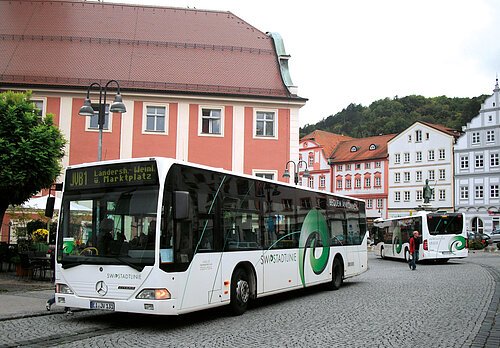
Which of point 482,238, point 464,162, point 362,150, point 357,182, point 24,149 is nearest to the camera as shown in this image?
point 24,149

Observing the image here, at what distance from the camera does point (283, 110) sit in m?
34.7

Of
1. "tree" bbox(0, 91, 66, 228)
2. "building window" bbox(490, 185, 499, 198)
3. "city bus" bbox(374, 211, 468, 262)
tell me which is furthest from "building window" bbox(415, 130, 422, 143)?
"tree" bbox(0, 91, 66, 228)

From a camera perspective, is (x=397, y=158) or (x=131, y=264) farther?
(x=397, y=158)

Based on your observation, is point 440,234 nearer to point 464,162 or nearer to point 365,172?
point 464,162

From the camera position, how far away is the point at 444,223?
96.8 ft

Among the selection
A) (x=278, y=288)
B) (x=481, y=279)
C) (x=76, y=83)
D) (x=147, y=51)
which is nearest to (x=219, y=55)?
(x=147, y=51)

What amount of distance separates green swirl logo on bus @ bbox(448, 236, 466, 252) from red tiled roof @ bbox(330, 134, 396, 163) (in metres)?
51.0

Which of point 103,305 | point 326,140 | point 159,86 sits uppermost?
point 326,140

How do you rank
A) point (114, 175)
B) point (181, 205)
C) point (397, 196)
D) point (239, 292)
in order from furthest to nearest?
1. point (397, 196)
2. point (239, 292)
3. point (114, 175)
4. point (181, 205)

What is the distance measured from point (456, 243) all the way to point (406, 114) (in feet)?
251

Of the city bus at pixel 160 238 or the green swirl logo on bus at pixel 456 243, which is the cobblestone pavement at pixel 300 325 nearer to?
the city bus at pixel 160 238

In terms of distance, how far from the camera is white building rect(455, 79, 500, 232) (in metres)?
68.0

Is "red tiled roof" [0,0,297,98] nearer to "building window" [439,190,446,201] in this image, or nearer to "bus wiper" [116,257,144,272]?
"bus wiper" [116,257,144,272]

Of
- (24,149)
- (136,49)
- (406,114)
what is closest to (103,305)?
(24,149)
